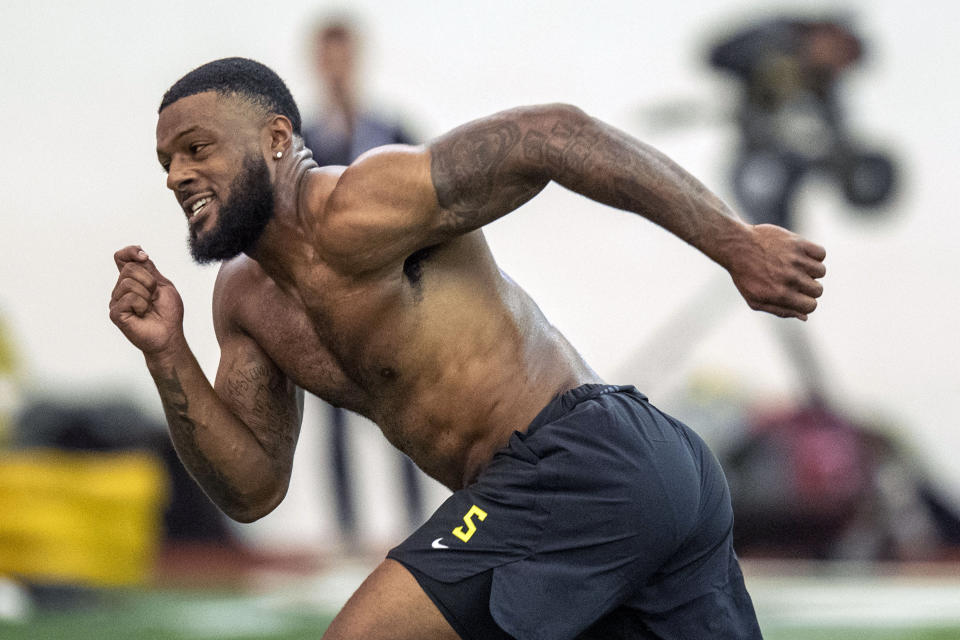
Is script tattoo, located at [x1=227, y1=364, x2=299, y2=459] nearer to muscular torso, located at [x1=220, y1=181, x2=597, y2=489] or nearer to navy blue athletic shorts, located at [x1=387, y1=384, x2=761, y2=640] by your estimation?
muscular torso, located at [x1=220, y1=181, x2=597, y2=489]

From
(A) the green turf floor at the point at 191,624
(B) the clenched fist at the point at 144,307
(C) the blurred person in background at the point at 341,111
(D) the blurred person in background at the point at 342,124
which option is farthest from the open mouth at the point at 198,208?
(D) the blurred person in background at the point at 342,124

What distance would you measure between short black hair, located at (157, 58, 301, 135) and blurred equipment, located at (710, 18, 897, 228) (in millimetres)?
4908

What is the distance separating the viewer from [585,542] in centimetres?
217

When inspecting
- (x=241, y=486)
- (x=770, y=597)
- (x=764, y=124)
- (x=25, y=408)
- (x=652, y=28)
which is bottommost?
(x=770, y=597)

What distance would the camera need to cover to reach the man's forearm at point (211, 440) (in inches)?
95.0

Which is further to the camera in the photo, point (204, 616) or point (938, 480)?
point (938, 480)

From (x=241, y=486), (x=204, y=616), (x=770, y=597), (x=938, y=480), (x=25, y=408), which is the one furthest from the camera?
(x=938, y=480)

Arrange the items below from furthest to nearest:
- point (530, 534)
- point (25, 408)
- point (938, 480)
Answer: point (938, 480) → point (25, 408) → point (530, 534)

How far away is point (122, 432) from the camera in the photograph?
6.43m

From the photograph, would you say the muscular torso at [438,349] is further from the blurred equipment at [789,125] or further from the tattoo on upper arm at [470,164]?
the blurred equipment at [789,125]

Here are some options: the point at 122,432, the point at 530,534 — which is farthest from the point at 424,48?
the point at 530,534

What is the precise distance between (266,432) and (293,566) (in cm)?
403

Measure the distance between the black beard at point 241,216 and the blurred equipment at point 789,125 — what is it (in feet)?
16.4

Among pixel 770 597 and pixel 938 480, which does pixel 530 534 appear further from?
pixel 938 480
